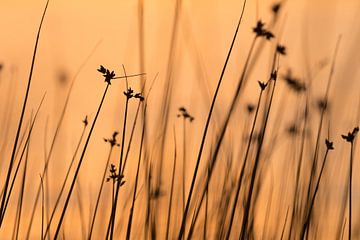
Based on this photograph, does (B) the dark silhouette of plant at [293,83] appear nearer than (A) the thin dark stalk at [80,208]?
No

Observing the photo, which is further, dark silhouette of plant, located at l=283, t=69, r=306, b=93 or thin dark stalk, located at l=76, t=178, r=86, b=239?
dark silhouette of plant, located at l=283, t=69, r=306, b=93

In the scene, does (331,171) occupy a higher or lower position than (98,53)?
lower

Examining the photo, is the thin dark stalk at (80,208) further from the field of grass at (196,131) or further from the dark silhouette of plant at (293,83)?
the dark silhouette of plant at (293,83)

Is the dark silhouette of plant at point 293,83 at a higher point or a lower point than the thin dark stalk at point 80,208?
higher

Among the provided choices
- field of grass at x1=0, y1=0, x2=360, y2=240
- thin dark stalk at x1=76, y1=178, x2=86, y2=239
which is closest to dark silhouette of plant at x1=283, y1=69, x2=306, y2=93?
field of grass at x1=0, y1=0, x2=360, y2=240

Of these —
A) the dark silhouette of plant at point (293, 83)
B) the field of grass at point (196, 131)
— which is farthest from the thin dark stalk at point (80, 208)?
the dark silhouette of plant at point (293, 83)

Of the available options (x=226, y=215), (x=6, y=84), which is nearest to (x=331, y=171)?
(x=226, y=215)

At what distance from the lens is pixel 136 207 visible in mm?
2357

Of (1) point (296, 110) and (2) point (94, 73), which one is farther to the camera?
(2) point (94, 73)

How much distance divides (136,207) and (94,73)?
0.62m

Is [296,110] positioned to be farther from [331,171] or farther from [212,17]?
[212,17]

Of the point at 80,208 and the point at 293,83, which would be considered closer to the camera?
the point at 80,208

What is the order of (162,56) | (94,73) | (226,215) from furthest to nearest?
(94,73) < (162,56) < (226,215)

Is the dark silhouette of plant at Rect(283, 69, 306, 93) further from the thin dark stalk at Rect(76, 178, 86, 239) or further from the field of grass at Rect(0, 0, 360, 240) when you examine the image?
the thin dark stalk at Rect(76, 178, 86, 239)
